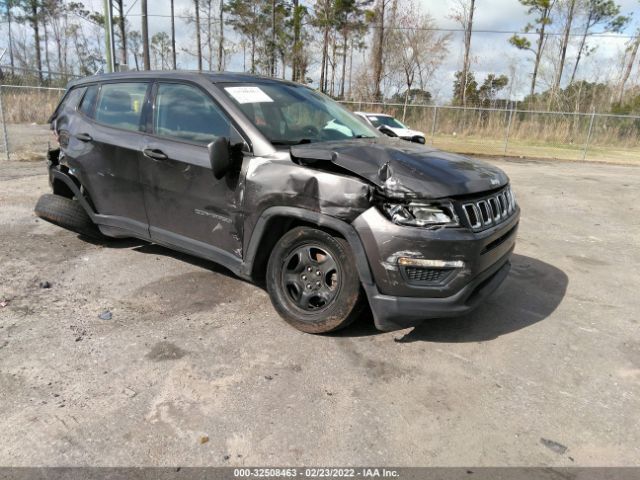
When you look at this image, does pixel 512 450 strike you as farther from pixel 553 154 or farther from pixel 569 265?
pixel 553 154

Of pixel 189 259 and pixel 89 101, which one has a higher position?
pixel 89 101

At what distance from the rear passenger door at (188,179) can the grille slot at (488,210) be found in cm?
160

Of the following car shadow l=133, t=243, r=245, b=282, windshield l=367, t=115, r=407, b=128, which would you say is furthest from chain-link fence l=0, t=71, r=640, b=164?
car shadow l=133, t=243, r=245, b=282

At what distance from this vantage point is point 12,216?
610cm

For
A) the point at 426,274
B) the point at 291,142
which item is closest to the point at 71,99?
the point at 291,142

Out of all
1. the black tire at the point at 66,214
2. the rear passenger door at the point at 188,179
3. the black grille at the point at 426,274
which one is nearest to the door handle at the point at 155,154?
the rear passenger door at the point at 188,179

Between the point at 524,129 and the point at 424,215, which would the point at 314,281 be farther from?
the point at 524,129

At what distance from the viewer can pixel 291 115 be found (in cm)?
385

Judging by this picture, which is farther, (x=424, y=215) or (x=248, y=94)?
(x=248, y=94)

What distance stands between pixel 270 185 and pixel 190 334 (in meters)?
1.19

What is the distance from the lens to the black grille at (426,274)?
288 centimetres

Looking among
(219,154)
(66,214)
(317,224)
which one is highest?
(219,154)

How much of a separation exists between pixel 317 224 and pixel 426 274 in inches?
29.7

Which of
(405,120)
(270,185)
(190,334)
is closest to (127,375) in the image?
Answer: (190,334)
